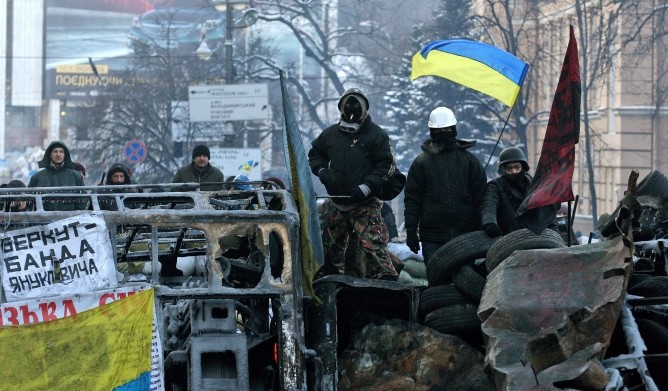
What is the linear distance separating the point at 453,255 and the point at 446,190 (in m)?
0.99

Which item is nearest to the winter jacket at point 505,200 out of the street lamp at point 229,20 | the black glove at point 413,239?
the black glove at point 413,239

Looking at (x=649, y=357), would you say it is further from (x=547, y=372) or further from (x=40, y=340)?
(x=40, y=340)

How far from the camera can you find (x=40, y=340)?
771 centimetres

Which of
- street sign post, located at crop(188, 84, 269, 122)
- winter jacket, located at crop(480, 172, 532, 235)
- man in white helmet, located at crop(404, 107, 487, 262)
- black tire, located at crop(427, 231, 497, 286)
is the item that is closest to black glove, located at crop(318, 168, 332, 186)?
man in white helmet, located at crop(404, 107, 487, 262)

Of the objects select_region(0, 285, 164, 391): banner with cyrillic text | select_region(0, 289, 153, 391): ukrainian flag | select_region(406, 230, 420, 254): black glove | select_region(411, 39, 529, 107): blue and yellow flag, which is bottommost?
select_region(0, 289, 153, 391): ukrainian flag

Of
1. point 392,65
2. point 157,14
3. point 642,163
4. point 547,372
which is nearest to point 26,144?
point 157,14

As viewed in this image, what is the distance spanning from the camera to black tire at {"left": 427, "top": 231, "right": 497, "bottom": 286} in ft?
31.8

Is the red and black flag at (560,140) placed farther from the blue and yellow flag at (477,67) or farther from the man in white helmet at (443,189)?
Result: the blue and yellow flag at (477,67)

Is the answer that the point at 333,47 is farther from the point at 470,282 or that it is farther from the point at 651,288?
the point at 651,288

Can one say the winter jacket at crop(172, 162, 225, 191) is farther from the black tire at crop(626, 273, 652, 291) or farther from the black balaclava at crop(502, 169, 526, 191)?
the black tire at crop(626, 273, 652, 291)

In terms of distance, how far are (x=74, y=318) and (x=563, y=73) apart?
4.02m

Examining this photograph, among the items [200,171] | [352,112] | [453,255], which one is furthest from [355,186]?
[200,171]

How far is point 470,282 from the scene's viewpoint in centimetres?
952

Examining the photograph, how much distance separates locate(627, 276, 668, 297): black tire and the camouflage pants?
1825 mm
